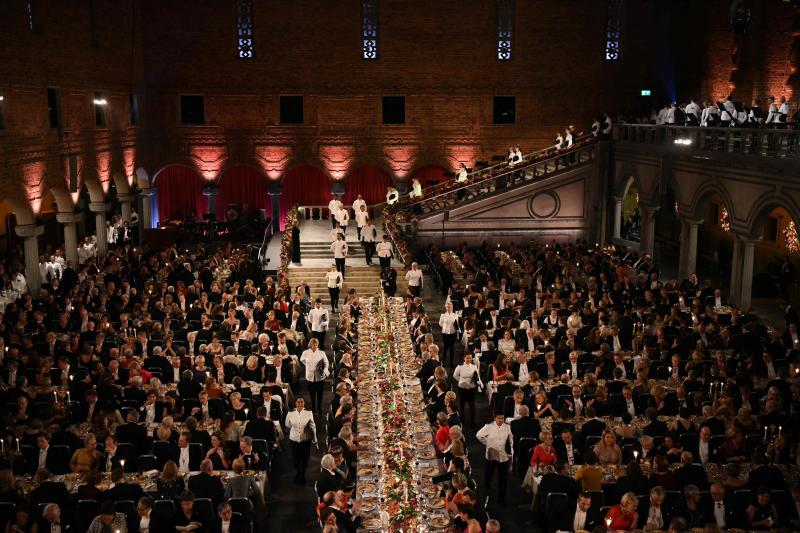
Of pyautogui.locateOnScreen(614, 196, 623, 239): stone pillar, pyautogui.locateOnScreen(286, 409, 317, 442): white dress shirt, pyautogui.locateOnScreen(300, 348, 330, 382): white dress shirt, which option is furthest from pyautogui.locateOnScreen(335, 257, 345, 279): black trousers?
pyautogui.locateOnScreen(614, 196, 623, 239): stone pillar

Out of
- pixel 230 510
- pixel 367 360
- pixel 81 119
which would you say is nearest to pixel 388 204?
pixel 81 119

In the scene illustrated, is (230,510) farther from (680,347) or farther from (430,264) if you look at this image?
(430,264)

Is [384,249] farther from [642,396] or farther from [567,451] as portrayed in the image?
[567,451]

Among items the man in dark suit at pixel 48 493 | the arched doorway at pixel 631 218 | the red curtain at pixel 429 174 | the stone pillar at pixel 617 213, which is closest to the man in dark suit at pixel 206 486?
the man in dark suit at pixel 48 493

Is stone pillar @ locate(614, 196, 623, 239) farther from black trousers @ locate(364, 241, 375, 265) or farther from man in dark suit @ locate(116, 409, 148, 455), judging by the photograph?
man in dark suit @ locate(116, 409, 148, 455)

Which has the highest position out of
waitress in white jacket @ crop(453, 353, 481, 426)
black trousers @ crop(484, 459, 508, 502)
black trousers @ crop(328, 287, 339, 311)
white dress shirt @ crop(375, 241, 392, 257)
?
white dress shirt @ crop(375, 241, 392, 257)

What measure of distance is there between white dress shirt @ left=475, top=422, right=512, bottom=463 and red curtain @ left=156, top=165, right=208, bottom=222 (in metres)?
29.9

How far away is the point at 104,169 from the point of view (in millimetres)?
33406

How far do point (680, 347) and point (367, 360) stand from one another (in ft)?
22.4

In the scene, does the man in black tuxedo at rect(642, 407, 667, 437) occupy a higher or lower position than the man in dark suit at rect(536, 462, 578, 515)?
higher

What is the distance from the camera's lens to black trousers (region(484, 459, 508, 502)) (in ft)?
43.9

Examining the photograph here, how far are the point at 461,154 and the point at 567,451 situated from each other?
28031mm

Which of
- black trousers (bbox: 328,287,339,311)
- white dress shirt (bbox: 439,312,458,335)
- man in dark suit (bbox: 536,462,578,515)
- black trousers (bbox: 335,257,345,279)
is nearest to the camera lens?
man in dark suit (bbox: 536,462,578,515)

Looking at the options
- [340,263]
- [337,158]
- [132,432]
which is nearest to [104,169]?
[337,158]
